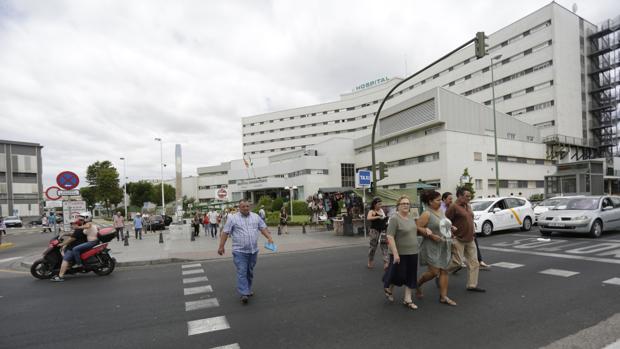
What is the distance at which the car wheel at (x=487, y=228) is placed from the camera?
13.1m

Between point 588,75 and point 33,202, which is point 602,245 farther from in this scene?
point 33,202

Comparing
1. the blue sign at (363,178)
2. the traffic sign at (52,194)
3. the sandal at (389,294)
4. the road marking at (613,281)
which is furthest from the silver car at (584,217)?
the traffic sign at (52,194)

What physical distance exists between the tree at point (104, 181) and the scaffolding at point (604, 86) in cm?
7097

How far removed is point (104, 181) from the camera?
48469mm

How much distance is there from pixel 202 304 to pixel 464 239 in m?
4.65

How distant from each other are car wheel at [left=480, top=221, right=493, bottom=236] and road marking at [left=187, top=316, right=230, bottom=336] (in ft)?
38.0

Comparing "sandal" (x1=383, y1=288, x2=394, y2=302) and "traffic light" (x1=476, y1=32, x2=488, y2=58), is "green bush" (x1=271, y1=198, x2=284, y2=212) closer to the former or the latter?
"traffic light" (x1=476, y1=32, x2=488, y2=58)

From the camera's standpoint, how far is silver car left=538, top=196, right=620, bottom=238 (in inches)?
451

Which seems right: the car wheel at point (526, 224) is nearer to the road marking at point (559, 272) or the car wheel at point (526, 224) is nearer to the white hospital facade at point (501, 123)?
the road marking at point (559, 272)

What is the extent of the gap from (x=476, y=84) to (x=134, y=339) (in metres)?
59.0

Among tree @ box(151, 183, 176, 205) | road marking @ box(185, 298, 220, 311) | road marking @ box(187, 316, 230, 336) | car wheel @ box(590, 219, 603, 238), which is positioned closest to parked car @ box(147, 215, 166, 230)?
road marking @ box(185, 298, 220, 311)

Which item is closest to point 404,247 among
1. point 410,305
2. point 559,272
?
point 410,305

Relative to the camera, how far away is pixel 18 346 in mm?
4055

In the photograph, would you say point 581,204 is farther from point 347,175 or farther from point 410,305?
point 347,175
